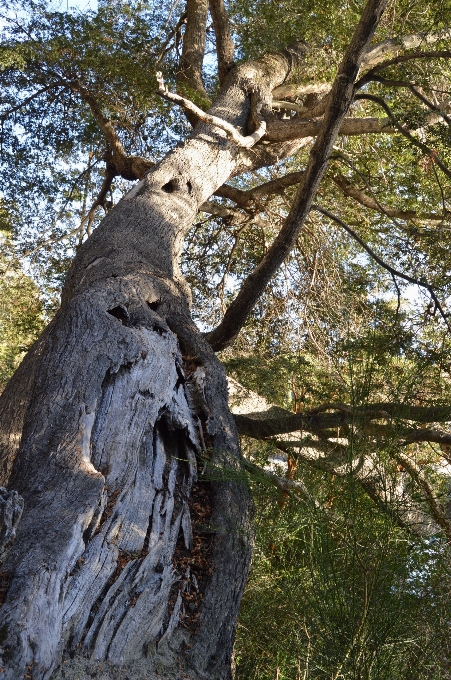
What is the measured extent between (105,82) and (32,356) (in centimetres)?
398

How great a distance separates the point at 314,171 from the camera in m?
4.95

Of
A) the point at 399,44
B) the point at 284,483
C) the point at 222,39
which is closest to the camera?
the point at 284,483

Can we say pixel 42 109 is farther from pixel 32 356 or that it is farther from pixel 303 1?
pixel 32 356

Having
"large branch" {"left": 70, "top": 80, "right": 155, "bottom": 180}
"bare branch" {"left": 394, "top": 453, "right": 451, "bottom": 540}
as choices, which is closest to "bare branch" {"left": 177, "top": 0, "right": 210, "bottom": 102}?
"large branch" {"left": 70, "top": 80, "right": 155, "bottom": 180}

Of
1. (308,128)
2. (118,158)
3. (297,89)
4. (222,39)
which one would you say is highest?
(297,89)

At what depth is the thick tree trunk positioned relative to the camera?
2.09 m

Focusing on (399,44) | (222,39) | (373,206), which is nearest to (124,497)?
(373,206)

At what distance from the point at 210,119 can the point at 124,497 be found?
127 inches

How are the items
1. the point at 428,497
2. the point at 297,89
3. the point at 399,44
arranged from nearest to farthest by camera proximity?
the point at 428,497 → the point at 399,44 → the point at 297,89

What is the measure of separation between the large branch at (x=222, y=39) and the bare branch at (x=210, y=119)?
4.68 ft

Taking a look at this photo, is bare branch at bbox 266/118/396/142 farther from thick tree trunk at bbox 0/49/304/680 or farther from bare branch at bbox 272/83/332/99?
thick tree trunk at bbox 0/49/304/680

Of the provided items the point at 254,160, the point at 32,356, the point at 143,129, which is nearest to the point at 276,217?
the point at 254,160

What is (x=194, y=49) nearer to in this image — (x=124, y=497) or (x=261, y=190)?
(x=261, y=190)

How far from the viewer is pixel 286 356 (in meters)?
6.90
